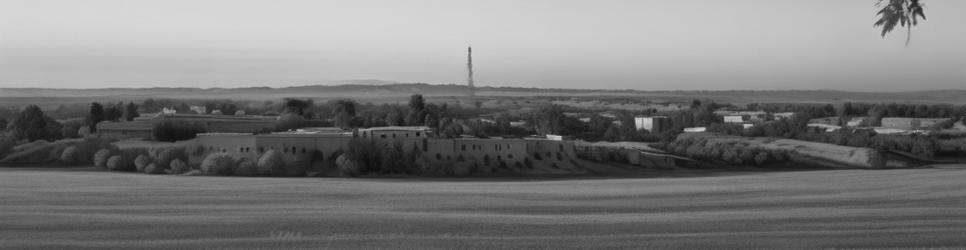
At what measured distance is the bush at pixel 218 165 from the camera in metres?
52.8

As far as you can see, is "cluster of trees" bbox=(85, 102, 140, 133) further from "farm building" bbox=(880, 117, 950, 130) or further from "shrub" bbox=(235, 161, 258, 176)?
"farm building" bbox=(880, 117, 950, 130)

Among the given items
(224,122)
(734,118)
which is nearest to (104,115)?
(224,122)

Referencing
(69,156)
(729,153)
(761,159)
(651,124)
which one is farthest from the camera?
(651,124)

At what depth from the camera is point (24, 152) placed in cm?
6041

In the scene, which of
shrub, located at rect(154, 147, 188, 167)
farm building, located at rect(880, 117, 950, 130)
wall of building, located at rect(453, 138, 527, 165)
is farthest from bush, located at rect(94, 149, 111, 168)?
farm building, located at rect(880, 117, 950, 130)

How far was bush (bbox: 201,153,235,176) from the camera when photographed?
173 feet

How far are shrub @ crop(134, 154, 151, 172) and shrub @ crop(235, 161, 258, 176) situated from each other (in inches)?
A: 178

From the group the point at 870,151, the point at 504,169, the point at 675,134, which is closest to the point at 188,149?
the point at 504,169

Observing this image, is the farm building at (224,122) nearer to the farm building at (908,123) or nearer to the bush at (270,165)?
the bush at (270,165)

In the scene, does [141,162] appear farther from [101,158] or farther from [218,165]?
[218,165]

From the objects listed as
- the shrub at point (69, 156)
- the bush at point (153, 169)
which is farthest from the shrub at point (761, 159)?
the shrub at point (69, 156)

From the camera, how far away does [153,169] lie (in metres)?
54.0

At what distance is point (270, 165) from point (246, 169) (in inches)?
40.4

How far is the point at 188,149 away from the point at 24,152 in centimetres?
916
